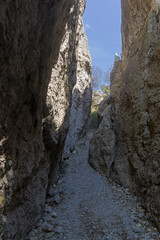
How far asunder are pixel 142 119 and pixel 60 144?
3400mm

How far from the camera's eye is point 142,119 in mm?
6230

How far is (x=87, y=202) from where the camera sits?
19.6ft

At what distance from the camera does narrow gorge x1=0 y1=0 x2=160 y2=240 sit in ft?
10.2

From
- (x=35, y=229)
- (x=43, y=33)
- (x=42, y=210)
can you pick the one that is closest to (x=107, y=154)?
(x=42, y=210)

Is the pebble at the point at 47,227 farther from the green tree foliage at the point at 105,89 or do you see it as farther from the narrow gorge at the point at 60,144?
the green tree foliage at the point at 105,89

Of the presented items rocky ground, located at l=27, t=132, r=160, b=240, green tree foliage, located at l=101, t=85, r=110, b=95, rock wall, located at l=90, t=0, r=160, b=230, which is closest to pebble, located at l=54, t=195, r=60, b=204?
rocky ground, located at l=27, t=132, r=160, b=240

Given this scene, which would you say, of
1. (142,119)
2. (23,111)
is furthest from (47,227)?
(142,119)

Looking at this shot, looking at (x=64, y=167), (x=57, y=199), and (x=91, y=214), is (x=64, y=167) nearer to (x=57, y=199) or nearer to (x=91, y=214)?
(x=57, y=199)

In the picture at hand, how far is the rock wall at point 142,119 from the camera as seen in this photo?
537cm

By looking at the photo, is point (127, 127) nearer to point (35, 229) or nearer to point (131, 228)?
point (131, 228)

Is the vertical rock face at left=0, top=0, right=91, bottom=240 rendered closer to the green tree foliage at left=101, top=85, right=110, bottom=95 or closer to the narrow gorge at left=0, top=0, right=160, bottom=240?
the narrow gorge at left=0, top=0, right=160, bottom=240

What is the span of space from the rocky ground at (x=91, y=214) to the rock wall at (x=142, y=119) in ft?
1.42

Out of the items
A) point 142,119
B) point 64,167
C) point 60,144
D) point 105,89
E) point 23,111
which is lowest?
point 64,167

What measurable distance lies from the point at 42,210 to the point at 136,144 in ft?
12.9
